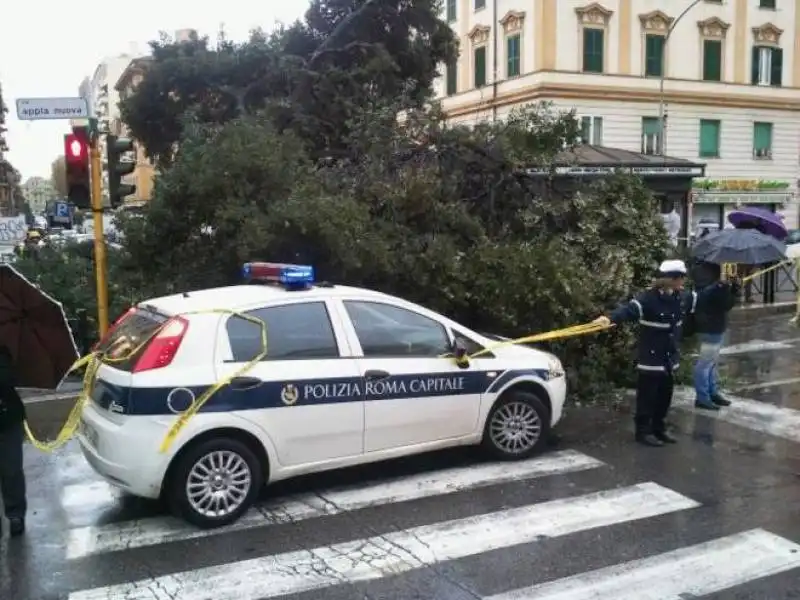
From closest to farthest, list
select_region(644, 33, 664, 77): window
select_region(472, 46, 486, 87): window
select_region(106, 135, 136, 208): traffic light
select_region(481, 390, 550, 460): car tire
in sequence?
select_region(481, 390, 550, 460): car tire < select_region(106, 135, 136, 208): traffic light < select_region(644, 33, 664, 77): window < select_region(472, 46, 486, 87): window

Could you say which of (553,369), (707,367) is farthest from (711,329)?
(553,369)

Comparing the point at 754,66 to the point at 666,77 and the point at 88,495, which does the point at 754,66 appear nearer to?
the point at 666,77

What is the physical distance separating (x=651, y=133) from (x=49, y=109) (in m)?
34.4

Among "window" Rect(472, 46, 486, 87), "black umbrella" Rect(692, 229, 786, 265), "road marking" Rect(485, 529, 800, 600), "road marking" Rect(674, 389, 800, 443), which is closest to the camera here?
"road marking" Rect(485, 529, 800, 600)

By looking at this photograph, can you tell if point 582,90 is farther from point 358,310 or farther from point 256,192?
point 358,310

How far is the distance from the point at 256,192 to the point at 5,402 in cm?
451

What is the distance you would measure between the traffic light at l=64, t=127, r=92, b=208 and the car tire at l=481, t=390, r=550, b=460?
192 inches

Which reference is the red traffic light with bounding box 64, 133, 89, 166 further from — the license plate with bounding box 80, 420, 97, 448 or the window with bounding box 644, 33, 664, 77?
the window with bounding box 644, 33, 664, 77

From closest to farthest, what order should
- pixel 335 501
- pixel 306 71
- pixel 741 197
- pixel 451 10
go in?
pixel 335 501
pixel 306 71
pixel 741 197
pixel 451 10

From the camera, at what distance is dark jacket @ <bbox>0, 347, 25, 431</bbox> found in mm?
5184

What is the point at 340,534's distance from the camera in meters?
5.34

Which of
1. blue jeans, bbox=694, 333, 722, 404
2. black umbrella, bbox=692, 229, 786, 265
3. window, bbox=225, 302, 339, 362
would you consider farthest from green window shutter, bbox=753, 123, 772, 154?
window, bbox=225, 302, 339, 362

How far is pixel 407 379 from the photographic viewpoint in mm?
6176

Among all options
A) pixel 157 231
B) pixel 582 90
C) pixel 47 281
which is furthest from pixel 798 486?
pixel 582 90
